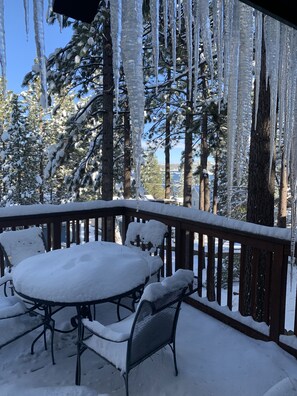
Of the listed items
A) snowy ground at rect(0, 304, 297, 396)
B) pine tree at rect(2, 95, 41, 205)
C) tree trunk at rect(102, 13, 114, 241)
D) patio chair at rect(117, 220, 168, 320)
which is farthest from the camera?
pine tree at rect(2, 95, 41, 205)

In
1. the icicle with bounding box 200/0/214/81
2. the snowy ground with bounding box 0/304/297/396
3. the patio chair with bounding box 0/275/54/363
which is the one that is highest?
the icicle with bounding box 200/0/214/81

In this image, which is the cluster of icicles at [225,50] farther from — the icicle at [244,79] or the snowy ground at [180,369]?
the snowy ground at [180,369]

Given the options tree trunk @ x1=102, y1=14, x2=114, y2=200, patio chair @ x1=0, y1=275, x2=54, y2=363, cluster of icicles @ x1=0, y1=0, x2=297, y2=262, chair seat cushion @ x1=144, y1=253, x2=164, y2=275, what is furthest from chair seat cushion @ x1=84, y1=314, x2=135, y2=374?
tree trunk @ x1=102, y1=14, x2=114, y2=200

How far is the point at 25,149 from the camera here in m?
20.1

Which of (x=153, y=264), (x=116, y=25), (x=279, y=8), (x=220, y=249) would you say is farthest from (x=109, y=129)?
(x=279, y=8)

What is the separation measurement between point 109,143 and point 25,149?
14783 millimetres

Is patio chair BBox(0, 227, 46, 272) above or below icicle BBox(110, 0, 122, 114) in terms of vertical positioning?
below

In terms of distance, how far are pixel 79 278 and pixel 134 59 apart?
166 centimetres

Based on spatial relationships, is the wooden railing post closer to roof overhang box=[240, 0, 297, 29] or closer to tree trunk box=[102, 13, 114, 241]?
roof overhang box=[240, 0, 297, 29]

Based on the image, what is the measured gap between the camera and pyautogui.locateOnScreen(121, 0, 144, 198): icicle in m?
1.12

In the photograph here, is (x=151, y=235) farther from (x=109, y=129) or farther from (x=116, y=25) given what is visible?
(x=109, y=129)

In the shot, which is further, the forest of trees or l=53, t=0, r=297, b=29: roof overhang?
the forest of trees

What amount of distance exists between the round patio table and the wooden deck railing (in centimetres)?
55

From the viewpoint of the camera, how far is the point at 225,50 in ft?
4.42
